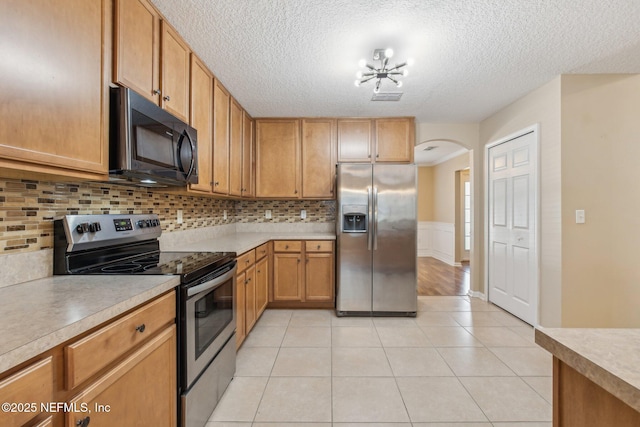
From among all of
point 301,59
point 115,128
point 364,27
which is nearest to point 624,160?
point 364,27

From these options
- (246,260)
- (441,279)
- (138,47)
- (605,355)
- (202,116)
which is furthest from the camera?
(441,279)

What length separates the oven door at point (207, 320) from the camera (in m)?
1.38

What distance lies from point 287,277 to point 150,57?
2424 millimetres

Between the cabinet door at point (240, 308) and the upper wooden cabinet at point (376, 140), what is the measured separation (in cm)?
196

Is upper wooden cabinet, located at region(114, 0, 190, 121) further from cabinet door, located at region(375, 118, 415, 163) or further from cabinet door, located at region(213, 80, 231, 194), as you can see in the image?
cabinet door, located at region(375, 118, 415, 163)

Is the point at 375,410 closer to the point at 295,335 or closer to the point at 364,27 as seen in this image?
the point at 295,335

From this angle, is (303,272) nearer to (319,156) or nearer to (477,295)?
(319,156)

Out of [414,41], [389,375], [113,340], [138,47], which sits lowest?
[389,375]

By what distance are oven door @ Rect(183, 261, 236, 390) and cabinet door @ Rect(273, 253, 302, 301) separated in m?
1.30

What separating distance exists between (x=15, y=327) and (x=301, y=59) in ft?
7.29

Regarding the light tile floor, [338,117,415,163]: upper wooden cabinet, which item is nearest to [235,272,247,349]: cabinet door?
the light tile floor

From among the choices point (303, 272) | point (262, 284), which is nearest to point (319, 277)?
point (303, 272)

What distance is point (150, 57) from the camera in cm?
160

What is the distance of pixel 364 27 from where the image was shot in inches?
72.5
